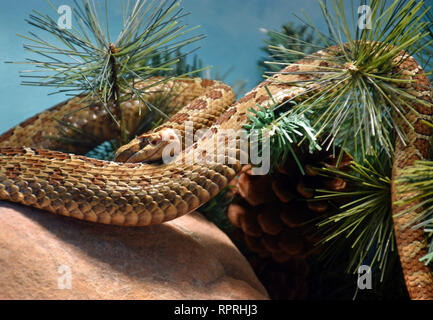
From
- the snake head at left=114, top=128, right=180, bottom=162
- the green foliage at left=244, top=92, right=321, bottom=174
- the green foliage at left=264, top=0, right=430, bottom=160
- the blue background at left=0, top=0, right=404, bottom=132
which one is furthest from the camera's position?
the blue background at left=0, top=0, right=404, bottom=132

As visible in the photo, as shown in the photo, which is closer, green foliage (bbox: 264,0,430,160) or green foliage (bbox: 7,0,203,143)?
green foliage (bbox: 264,0,430,160)

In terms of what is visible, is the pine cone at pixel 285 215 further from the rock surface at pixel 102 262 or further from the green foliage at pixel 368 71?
the green foliage at pixel 368 71

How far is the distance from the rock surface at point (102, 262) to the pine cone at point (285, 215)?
0.17 meters

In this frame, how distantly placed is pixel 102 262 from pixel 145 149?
347 mm

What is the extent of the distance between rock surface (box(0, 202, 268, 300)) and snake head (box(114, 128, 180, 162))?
0.21 metres

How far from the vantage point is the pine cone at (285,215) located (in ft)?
4.12

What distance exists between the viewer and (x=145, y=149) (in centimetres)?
121

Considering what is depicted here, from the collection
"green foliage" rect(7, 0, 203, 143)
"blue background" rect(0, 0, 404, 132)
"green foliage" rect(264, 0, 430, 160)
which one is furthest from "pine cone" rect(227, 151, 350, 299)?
"blue background" rect(0, 0, 404, 132)

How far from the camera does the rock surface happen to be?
0.93 metres

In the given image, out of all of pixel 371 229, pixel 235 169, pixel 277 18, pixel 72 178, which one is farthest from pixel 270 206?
pixel 277 18

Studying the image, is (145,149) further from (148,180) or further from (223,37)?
(223,37)

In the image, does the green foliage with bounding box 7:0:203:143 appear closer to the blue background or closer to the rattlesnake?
the rattlesnake

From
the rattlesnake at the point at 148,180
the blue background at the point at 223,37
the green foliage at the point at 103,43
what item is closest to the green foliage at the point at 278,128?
the rattlesnake at the point at 148,180
